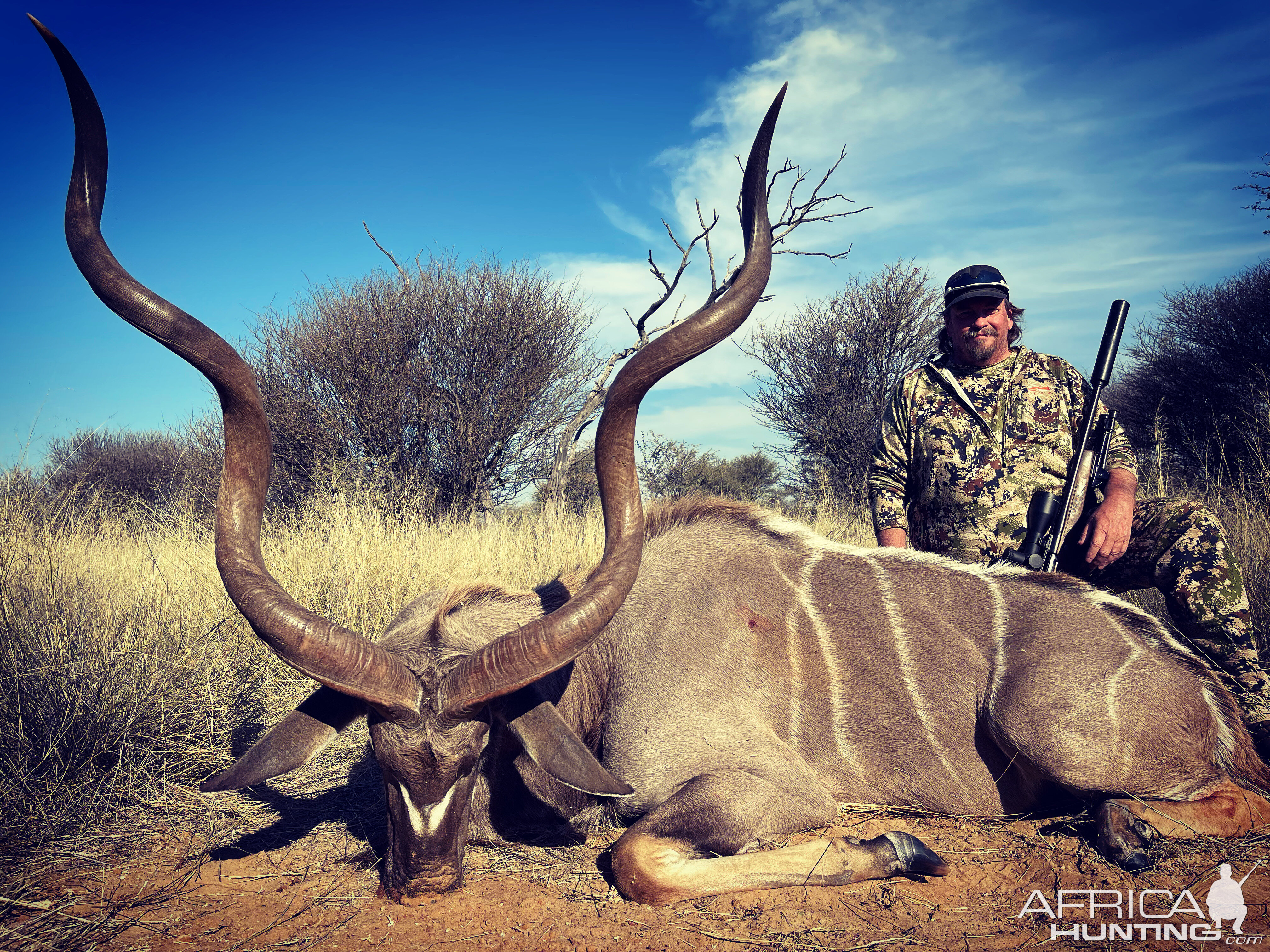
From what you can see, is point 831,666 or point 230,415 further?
point 831,666

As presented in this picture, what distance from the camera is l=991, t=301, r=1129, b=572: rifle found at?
380 centimetres

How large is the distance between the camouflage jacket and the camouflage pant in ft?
1.74

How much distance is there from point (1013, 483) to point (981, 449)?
0.84 ft

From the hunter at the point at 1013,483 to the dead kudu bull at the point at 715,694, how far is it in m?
0.59

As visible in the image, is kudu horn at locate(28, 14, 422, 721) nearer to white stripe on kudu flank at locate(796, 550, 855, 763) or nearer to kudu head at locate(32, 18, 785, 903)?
kudu head at locate(32, 18, 785, 903)

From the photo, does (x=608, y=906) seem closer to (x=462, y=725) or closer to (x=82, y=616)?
(x=462, y=725)

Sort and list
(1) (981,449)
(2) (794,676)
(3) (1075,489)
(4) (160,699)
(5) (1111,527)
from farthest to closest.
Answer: (1) (981,449) < (3) (1075,489) < (4) (160,699) < (5) (1111,527) < (2) (794,676)

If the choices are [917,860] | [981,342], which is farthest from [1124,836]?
[981,342]

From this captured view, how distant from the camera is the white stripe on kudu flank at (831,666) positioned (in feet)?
9.96

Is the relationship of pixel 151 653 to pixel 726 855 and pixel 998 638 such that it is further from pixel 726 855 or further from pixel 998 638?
pixel 998 638

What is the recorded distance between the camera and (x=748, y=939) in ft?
7.42

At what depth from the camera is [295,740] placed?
2557mm

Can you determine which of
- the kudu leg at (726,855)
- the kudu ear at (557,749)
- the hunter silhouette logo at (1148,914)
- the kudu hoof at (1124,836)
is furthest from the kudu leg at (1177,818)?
the kudu ear at (557,749)

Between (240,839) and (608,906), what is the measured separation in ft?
5.35
